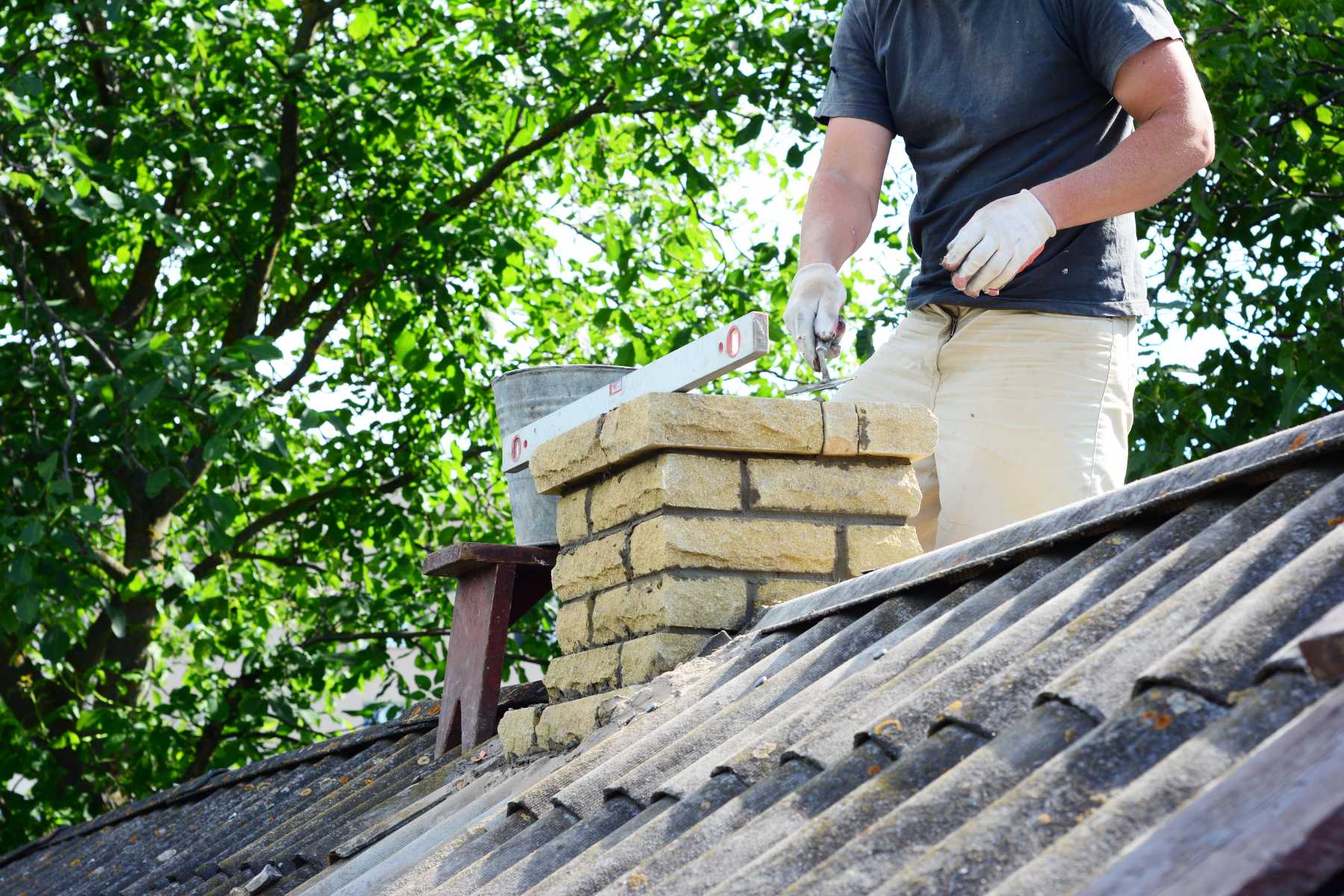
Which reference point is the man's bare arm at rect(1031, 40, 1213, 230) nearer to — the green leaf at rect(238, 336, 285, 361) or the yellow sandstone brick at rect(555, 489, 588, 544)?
the yellow sandstone brick at rect(555, 489, 588, 544)

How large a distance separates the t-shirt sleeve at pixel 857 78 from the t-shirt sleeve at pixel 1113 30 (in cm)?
53

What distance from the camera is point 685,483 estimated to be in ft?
9.76

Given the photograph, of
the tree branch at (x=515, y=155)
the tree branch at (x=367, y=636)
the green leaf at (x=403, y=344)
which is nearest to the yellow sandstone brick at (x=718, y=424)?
the green leaf at (x=403, y=344)

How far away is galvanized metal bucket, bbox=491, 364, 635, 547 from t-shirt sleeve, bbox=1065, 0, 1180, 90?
1.41 m

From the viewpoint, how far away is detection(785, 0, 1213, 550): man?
304cm

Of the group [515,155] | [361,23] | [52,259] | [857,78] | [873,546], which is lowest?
[873,546]

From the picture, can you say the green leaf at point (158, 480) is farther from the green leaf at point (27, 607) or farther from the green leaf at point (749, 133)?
the green leaf at point (749, 133)

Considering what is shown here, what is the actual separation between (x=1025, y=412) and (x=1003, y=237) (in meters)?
0.50

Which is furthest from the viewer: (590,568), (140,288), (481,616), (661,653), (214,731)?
(214,731)

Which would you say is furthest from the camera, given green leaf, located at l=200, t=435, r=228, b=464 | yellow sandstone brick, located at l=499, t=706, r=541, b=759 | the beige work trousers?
green leaf, located at l=200, t=435, r=228, b=464

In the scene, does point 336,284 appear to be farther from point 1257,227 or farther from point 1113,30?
point 1113,30

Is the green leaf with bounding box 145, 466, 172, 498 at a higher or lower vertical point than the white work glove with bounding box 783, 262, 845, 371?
lower

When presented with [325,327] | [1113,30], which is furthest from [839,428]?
A: [325,327]

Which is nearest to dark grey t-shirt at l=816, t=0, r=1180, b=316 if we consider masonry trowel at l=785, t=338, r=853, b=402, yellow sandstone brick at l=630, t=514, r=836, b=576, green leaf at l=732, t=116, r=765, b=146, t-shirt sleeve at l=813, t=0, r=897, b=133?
t-shirt sleeve at l=813, t=0, r=897, b=133
